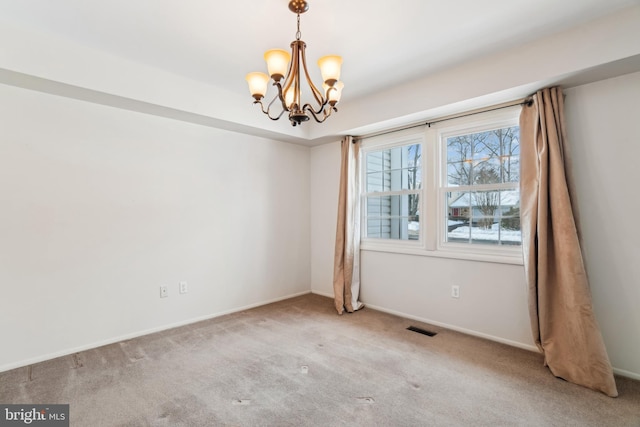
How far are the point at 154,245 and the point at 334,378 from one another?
218 centimetres

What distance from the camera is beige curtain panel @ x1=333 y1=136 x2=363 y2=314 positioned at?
3.78m

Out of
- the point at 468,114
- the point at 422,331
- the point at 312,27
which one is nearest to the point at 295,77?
the point at 312,27

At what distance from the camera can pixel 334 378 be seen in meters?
2.24

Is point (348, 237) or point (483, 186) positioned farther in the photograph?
point (348, 237)

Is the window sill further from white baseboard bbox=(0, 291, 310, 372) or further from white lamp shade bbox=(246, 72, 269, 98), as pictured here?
white lamp shade bbox=(246, 72, 269, 98)

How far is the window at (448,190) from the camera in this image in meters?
2.87

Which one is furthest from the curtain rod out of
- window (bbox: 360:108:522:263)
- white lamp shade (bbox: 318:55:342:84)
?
white lamp shade (bbox: 318:55:342:84)

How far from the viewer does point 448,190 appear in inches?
128

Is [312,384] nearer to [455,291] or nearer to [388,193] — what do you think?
[455,291]

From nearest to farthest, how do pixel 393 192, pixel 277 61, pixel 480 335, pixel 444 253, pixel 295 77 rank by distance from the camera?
1. pixel 277 61
2. pixel 295 77
3. pixel 480 335
4. pixel 444 253
5. pixel 393 192

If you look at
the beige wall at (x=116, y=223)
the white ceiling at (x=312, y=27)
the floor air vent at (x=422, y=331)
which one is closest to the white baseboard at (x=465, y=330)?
the floor air vent at (x=422, y=331)

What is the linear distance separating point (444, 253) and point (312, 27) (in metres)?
2.46

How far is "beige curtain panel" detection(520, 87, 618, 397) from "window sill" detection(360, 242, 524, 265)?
26cm

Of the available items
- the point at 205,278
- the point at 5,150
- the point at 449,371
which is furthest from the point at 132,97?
the point at 449,371
